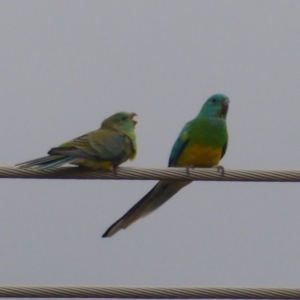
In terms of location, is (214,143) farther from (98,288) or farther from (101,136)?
(98,288)

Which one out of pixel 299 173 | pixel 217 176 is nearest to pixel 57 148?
pixel 217 176

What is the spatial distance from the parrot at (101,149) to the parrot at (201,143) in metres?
0.43

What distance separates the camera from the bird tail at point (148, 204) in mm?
6254

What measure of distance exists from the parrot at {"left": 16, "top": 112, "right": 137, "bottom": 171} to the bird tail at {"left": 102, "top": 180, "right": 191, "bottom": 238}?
317 millimetres

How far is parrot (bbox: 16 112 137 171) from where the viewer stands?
5.81 metres

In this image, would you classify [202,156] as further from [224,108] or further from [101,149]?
[101,149]

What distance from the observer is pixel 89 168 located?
20.1ft

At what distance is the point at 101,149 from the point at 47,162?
85 centimetres

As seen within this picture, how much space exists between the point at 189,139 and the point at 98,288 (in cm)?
268

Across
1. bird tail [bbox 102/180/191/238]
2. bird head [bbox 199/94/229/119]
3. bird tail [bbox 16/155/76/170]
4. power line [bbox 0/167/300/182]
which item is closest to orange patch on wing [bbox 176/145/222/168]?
bird tail [bbox 102/180/191/238]

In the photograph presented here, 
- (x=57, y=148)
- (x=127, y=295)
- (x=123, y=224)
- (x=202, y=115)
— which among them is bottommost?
(x=127, y=295)

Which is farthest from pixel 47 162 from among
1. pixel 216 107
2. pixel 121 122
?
pixel 216 107

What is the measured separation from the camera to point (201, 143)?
7516 mm

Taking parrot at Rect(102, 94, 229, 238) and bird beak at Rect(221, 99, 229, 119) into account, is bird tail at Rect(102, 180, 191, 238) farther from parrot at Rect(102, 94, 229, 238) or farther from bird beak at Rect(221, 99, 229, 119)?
bird beak at Rect(221, 99, 229, 119)
